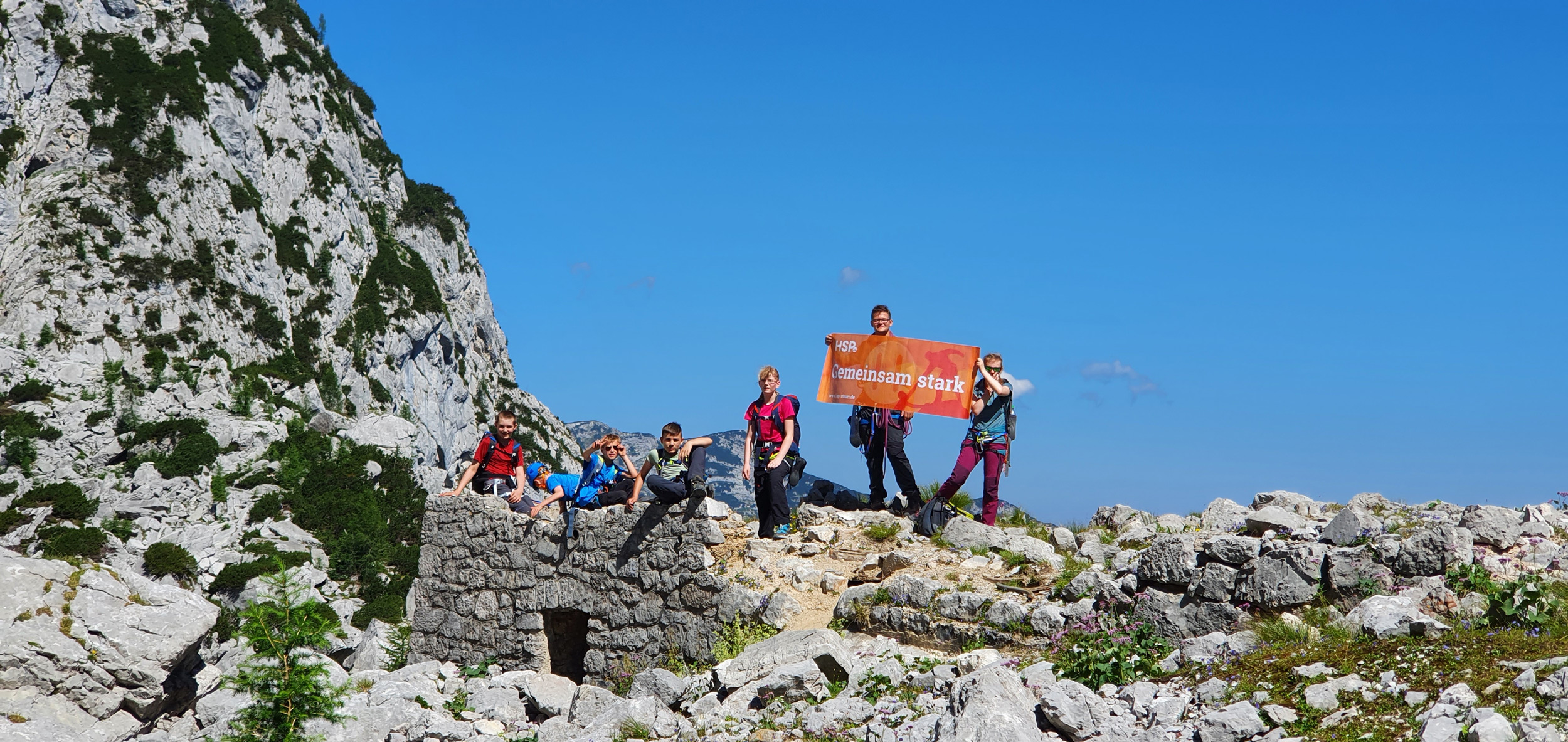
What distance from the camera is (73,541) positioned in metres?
37.8

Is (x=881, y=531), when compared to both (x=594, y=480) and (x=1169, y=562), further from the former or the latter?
(x=1169, y=562)

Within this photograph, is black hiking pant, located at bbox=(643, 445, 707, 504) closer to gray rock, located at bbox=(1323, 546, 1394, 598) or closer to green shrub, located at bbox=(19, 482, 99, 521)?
gray rock, located at bbox=(1323, 546, 1394, 598)

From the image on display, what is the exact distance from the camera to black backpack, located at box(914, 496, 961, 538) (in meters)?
11.0

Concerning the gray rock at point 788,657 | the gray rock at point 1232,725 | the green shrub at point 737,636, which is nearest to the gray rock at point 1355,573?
the gray rock at point 1232,725

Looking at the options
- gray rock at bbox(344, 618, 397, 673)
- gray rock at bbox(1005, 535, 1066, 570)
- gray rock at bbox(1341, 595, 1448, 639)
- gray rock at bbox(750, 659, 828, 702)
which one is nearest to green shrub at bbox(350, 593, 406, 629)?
gray rock at bbox(344, 618, 397, 673)

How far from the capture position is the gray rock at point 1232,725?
647cm

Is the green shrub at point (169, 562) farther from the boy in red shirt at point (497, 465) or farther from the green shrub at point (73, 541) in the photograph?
the boy in red shirt at point (497, 465)

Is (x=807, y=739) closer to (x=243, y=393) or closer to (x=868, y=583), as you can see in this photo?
(x=868, y=583)

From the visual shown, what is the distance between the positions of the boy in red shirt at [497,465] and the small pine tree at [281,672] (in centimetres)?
486

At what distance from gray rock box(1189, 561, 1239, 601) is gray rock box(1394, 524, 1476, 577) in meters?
1.14

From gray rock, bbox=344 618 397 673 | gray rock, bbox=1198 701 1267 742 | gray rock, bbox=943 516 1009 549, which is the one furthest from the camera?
gray rock, bbox=344 618 397 673

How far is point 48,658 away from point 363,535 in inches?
1549

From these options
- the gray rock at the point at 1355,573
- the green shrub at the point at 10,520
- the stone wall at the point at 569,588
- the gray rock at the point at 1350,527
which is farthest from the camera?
the green shrub at the point at 10,520

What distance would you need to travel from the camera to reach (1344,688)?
6.61 metres
